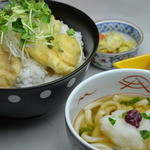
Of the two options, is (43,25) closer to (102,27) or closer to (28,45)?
(28,45)

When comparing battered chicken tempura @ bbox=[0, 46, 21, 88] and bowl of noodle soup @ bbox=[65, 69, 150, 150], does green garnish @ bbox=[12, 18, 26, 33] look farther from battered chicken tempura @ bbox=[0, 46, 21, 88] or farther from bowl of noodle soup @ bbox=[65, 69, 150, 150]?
bowl of noodle soup @ bbox=[65, 69, 150, 150]

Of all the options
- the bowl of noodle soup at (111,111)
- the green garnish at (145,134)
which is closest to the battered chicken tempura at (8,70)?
the bowl of noodle soup at (111,111)

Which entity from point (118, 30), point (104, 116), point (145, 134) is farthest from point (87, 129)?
point (118, 30)

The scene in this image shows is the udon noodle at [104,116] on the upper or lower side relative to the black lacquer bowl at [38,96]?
upper

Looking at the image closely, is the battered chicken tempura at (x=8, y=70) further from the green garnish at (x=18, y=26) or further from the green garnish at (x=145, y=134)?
the green garnish at (x=145, y=134)

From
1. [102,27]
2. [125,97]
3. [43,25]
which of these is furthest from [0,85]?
[102,27]

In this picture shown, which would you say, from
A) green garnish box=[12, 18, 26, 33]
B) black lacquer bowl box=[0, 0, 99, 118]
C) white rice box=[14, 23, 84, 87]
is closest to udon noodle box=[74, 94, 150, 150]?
black lacquer bowl box=[0, 0, 99, 118]
